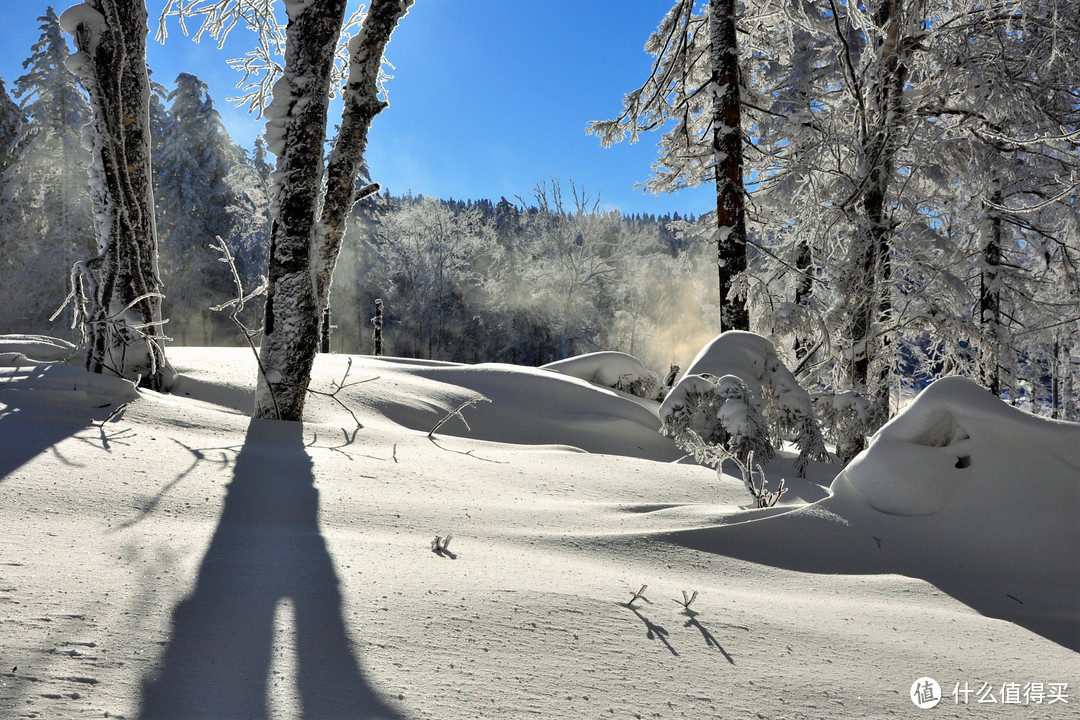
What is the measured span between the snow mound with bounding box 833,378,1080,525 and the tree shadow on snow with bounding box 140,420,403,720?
2.66 meters

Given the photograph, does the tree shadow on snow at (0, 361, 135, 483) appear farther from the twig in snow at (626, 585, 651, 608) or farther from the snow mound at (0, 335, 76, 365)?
the twig in snow at (626, 585, 651, 608)

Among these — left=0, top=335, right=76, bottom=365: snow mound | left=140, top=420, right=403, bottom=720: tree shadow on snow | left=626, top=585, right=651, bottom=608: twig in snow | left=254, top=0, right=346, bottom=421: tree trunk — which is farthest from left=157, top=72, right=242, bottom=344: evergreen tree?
left=626, top=585, right=651, bottom=608: twig in snow

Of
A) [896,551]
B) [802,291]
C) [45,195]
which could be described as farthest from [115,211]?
[45,195]

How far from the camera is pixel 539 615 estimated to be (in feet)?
5.70

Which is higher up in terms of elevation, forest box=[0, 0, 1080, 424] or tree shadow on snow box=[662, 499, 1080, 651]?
forest box=[0, 0, 1080, 424]

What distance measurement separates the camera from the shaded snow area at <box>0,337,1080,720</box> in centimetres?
137

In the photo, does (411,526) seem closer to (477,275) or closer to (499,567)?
(499,567)

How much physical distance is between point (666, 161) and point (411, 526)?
8742 millimetres

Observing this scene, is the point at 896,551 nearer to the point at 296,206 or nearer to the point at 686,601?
the point at 686,601

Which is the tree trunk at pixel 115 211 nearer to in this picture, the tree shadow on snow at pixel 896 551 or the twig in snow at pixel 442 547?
the twig in snow at pixel 442 547

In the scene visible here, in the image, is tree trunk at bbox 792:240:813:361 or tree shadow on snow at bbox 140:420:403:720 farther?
tree trunk at bbox 792:240:813:361

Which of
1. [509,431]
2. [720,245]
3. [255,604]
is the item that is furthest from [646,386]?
[255,604]
